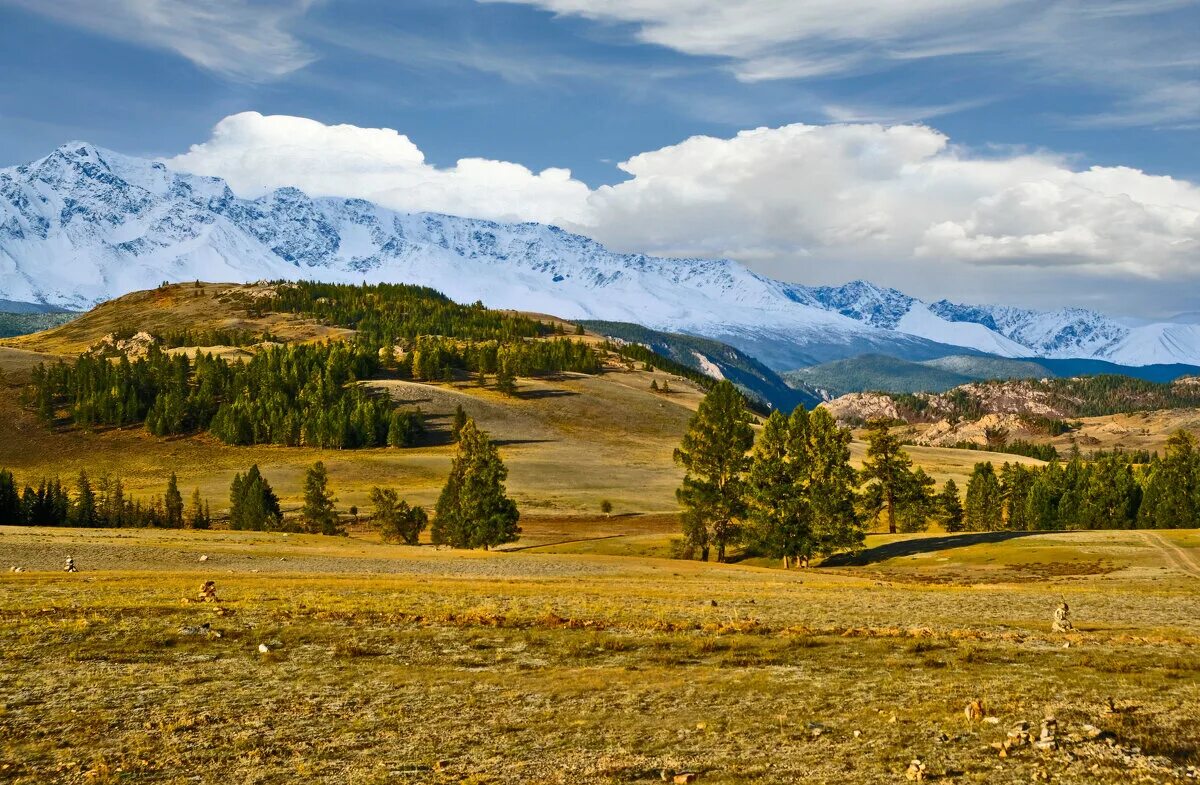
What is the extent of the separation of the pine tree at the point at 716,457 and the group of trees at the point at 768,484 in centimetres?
9

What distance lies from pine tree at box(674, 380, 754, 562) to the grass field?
31014mm

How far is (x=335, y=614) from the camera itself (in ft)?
108

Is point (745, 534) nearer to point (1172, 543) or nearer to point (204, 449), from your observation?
point (1172, 543)

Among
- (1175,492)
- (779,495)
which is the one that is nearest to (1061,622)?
(779,495)

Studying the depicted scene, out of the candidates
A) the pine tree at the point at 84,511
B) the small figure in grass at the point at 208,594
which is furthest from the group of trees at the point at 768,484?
the pine tree at the point at 84,511

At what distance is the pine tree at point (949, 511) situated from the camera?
123 m

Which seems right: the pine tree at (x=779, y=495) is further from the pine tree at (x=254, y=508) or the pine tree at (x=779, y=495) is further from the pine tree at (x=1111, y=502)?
the pine tree at (x=1111, y=502)

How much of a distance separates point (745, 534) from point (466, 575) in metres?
27.6

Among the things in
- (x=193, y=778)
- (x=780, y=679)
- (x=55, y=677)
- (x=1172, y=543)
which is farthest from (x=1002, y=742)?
(x=1172, y=543)

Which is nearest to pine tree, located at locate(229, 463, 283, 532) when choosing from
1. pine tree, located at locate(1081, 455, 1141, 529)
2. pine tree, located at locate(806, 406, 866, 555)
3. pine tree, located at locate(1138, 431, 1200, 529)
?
pine tree, located at locate(806, 406, 866, 555)

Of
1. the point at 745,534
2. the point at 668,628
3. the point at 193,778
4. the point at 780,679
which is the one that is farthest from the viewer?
the point at 745,534

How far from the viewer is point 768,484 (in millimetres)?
74875

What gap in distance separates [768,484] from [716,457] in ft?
16.7

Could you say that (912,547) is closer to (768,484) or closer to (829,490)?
(829,490)
